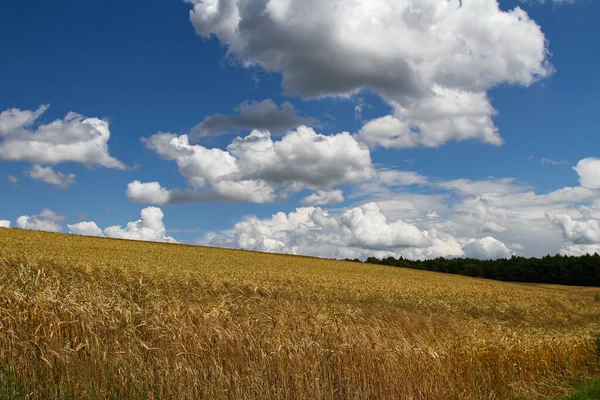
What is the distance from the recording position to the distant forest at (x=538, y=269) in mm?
95500

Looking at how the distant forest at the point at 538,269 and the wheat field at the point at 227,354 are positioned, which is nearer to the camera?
the wheat field at the point at 227,354

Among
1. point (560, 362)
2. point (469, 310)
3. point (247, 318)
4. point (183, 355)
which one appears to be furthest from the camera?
point (469, 310)

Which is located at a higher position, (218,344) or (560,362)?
(218,344)

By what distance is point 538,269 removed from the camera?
102188 millimetres

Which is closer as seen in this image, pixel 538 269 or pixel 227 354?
pixel 227 354

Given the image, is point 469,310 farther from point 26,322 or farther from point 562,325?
point 26,322

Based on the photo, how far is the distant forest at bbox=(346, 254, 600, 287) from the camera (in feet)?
313

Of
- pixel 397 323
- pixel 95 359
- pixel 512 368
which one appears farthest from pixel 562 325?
pixel 95 359

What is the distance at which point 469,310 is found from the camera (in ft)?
95.2

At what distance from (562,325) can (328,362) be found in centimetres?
2624

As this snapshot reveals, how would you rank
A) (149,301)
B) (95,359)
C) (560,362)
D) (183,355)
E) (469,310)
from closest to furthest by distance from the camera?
1. (95,359)
2. (183,355)
3. (149,301)
4. (560,362)
5. (469,310)

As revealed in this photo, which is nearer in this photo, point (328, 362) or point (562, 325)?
point (328, 362)

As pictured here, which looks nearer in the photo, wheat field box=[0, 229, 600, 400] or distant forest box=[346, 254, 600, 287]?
wheat field box=[0, 229, 600, 400]

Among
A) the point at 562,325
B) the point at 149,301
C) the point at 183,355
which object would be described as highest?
the point at 149,301
